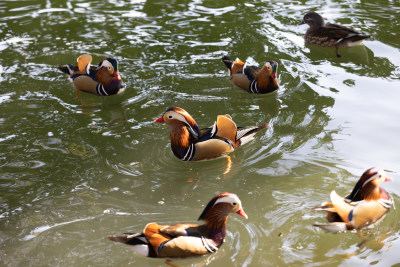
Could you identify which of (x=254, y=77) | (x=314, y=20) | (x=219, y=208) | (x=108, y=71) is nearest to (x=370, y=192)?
(x=219, y=208)

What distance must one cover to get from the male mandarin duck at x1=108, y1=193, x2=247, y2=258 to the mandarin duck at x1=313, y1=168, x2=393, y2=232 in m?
0.63

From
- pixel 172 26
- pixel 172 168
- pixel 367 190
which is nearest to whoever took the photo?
pixel 367 190

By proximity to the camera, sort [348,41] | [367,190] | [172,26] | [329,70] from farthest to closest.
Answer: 1. [172,26]
2. [348,41]
3. [329,70]
4. [367,190]

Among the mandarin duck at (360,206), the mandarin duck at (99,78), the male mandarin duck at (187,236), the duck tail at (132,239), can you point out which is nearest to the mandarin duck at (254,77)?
the mandarin duck at (99,78)

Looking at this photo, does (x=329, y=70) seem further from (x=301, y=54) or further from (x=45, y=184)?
(x=45, y=184)

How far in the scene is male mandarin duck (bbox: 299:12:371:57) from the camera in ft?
23.9

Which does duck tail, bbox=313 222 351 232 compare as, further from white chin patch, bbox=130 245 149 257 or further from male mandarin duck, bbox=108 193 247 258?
white chin patch, bbox=130 245 149 257

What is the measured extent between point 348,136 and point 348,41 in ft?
8.10

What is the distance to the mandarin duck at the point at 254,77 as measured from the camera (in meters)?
6.13

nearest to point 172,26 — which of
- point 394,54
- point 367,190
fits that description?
point 394,54

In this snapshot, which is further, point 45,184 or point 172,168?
point 172,168

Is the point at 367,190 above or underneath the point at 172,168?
above

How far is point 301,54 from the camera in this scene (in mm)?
7367

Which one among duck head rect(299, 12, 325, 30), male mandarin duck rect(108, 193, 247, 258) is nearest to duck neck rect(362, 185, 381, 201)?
male mandarin duck rect(108, 193, 247, 258)
